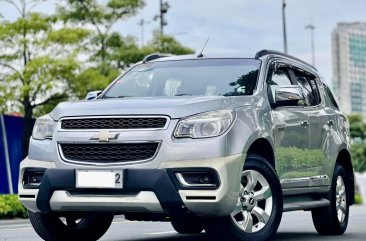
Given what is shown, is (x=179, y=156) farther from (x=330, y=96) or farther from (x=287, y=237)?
(x=330, y=96)

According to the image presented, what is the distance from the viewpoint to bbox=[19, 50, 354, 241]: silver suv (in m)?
6.79

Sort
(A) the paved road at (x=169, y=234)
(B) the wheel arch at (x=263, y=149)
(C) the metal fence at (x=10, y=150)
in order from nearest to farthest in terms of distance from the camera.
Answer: (B) the wheel arch at (x=263, y=149) → (A) the paved road at (x=169, y=234) → (C) the metal fence at (x=10, y=150)

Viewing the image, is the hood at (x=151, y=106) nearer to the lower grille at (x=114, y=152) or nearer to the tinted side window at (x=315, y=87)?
the lower grille at (x=114, y=152)

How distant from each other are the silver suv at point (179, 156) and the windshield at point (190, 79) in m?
0.01

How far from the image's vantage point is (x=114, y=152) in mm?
6906

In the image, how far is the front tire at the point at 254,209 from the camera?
23.2 feet

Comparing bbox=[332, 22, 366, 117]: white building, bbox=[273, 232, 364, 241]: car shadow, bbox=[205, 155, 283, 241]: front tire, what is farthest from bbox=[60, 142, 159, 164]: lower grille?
bbox=[332, 22, 366, 117]: white building

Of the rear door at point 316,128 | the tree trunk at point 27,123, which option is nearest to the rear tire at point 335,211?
the rear door at point 316,128

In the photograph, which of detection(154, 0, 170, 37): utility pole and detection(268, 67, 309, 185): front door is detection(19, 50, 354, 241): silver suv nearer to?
detection(268, 67, 309, 185): front door

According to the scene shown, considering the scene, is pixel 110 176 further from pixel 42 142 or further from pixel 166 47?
pixel 166 47

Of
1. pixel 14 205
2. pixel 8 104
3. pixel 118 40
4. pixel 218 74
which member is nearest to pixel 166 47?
pixel 118 40

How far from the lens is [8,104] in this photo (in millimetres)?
27891

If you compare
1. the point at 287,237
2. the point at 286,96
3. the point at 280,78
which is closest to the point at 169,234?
the point at 287,237

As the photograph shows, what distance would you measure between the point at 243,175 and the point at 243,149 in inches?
10.1
